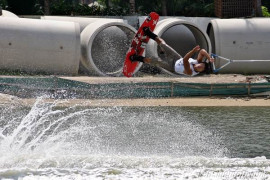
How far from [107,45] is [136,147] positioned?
632 inches

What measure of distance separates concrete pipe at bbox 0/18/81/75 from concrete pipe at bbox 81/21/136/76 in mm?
534

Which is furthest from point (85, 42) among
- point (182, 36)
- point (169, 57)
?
point (169, 57)

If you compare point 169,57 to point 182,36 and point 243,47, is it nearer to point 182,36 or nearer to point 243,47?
point 243,47

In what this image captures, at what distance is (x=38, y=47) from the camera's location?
1006 inches

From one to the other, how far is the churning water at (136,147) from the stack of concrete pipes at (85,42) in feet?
24.7

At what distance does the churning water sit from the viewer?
10.9 metres

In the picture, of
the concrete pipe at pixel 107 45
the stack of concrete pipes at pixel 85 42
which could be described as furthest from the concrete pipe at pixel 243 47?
the concrete pipe at pixel 107 45

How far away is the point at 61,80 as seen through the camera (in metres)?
20.4

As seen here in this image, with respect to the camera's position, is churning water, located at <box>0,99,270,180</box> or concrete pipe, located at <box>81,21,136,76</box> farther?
concrete pipe, located at <box>81,21,136,76</box>

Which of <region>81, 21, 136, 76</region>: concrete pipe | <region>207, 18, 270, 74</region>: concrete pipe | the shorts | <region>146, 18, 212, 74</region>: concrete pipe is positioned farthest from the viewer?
<region>207, 18, 270, 74</region>: concrete pipe

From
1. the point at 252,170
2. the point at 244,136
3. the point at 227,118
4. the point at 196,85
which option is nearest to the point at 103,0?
the point at 196,85

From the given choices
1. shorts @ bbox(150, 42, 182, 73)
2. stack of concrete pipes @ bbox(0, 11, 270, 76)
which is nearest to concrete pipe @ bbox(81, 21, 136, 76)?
stack of concrete pipes @ bbox(0, 11, 270, 76)

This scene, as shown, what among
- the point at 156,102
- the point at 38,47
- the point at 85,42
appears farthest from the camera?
the point at 85,42

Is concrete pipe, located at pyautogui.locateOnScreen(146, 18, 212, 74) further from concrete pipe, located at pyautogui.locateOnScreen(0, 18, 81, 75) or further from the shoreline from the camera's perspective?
the shoreline
